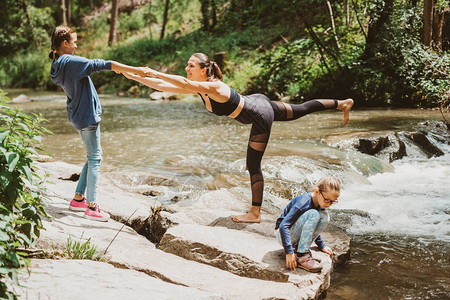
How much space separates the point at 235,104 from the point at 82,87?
5.03 feet

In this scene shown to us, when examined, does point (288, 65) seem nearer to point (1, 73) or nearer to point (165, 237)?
point (165, 237)

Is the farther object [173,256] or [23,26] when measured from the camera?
[23,26]

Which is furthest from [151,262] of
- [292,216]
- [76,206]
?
[76,206]

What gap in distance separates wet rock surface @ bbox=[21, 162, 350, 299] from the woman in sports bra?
1.80ft

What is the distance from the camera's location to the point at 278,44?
22188 mm

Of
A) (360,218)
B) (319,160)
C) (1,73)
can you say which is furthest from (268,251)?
(1,73)

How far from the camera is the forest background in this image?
579 inches

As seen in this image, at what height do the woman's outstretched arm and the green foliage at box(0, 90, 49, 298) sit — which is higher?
the woman's outstretched arm

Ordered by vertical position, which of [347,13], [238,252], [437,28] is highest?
[347,13]

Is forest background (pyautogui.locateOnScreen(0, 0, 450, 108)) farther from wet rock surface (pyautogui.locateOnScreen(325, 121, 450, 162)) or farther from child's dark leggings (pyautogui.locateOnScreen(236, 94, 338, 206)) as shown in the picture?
child's dark leggings (pyautogui.locateOnScreen(236, 94, 338, 206))

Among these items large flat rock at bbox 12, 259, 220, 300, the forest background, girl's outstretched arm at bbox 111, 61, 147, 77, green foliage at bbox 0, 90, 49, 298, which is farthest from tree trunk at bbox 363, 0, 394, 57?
green foliage at bbox 0, 90, 49, 298

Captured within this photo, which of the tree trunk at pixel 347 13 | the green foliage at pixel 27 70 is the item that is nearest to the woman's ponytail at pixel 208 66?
the tree trunk at pixel 347 13

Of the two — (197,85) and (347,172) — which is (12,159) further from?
(347,172)

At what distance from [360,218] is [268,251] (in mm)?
2358
